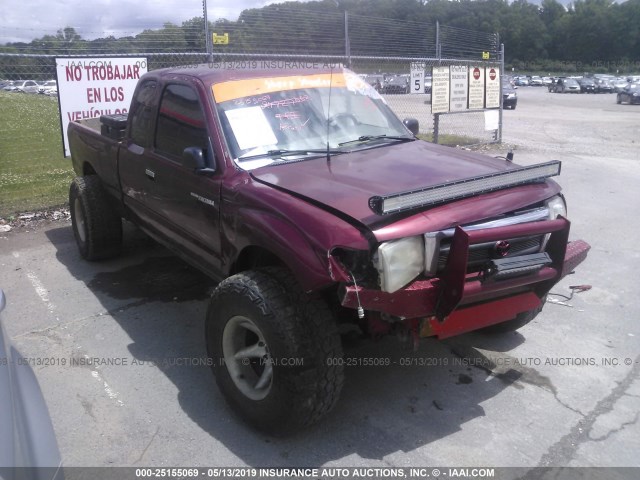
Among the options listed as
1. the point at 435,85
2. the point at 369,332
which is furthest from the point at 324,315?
the point at 435,85

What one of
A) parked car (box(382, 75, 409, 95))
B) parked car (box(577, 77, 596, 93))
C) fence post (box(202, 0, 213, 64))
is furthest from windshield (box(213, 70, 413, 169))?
parked car (box(577, 77, 596, 93))

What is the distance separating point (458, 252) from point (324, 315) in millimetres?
747

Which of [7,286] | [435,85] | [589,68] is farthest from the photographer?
[589,68]

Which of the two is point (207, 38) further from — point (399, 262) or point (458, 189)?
point (399, 262)

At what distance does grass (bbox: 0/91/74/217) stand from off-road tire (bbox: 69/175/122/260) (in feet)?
7.03

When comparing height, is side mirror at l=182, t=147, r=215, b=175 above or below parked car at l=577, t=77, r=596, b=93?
below

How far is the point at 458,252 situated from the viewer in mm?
2920

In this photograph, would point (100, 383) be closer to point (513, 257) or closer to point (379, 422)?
point (379, 422)

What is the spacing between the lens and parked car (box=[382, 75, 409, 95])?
15922mm

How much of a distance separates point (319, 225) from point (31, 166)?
28.8ft

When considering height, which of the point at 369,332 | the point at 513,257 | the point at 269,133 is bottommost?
the point at 369,332

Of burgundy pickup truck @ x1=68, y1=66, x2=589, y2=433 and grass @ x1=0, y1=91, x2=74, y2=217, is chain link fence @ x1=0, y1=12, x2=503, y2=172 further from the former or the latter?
burgundy pickup truck @ x1=68, y1=66, x2=589, y2=433

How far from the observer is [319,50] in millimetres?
11555

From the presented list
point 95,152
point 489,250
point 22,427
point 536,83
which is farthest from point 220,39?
point 536,83
